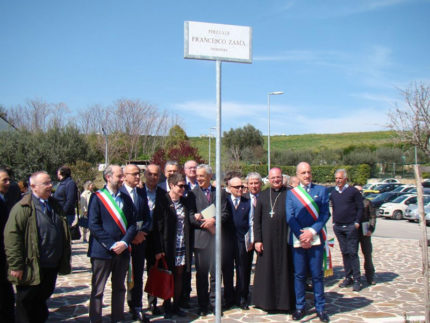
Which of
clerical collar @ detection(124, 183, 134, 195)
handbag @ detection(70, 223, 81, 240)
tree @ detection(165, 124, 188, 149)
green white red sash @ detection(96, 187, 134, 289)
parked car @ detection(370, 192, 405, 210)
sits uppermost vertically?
tree @ detection(165, 124, 188, 149)

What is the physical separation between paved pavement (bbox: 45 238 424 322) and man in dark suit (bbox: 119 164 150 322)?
25cm

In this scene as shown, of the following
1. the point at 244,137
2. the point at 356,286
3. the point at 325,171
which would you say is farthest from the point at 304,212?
the point at 244,137

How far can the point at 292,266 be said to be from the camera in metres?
6.16

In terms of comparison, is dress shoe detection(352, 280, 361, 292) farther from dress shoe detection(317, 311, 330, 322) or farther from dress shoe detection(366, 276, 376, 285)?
dress shoe detection(317, 311, 330, 322)

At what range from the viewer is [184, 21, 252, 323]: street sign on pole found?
4012 mm

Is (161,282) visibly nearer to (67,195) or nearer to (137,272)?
(137,272)

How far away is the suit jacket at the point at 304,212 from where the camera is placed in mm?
5836

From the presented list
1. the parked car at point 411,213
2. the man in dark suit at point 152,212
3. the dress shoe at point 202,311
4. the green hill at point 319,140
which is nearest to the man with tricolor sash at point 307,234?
the dress shoe at point 202,311

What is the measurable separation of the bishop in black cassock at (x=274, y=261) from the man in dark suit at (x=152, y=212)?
1.47 m

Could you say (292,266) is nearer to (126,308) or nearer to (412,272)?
(126,308)

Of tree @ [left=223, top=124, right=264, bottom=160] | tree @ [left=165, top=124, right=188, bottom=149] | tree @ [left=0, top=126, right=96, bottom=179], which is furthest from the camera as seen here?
tree @ [left=223, top=124, right=264, bottom=160]

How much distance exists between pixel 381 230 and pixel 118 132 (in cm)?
3844

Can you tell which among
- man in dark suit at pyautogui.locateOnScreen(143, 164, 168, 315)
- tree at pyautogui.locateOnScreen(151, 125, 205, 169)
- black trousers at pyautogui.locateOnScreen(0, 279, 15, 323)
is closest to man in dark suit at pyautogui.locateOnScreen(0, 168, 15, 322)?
black trousers at pyautogui.locateOnScreen(0, 279, 15, 323)

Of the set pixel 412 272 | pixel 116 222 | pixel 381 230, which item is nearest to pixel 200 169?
pixel 116 222
